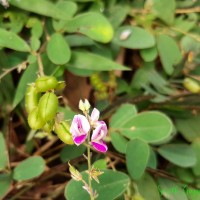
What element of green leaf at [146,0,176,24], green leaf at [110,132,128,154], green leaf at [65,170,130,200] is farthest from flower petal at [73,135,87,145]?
green leaf at [146,0,176,24]

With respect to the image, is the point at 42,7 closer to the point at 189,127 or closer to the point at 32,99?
the point at 32,99

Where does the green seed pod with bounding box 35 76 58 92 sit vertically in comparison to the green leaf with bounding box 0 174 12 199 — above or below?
above

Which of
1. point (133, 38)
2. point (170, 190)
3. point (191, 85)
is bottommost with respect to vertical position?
point (170, 190)

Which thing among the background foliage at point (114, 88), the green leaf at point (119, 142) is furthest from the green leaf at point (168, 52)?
the green leaf at point (119, 142)

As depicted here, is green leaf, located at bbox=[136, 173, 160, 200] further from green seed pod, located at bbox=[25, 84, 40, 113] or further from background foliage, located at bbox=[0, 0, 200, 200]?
green seed pod, located at bbox=[25, 84, 40, 113]

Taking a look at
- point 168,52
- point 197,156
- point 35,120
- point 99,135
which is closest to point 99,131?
point 99,135

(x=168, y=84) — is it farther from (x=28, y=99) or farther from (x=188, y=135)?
(x=28, y=99)
